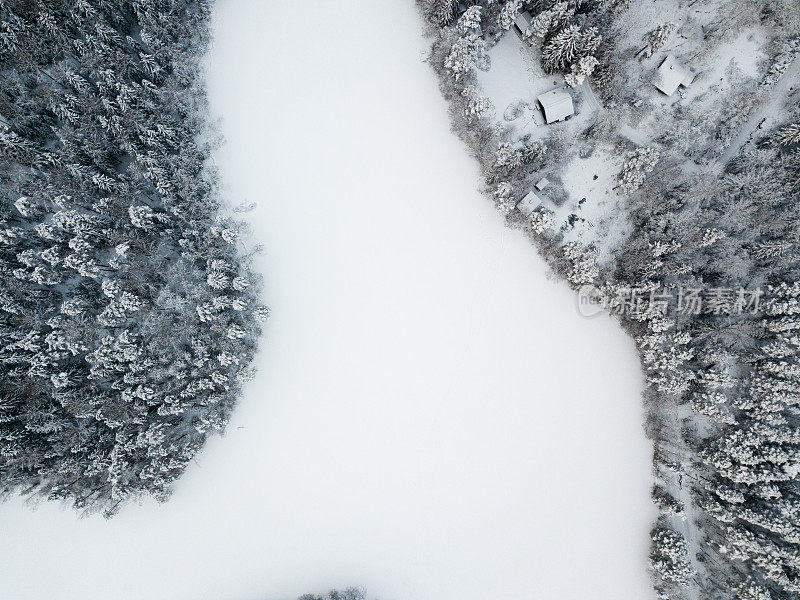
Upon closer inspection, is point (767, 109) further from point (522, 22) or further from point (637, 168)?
point (522, 22)

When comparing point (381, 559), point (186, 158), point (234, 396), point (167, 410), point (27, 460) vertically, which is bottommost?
point (27, 460)

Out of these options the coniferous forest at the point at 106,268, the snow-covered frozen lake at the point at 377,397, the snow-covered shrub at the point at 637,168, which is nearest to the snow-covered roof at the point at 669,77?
the snow-covered shrub at the point at 637,168

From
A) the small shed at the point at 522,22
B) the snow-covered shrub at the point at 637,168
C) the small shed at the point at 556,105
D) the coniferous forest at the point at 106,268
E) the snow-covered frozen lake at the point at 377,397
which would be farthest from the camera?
the small shed at the point at 522,22

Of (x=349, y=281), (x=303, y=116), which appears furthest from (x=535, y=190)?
(x=303, y=116)

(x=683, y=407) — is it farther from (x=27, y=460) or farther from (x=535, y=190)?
(x=27, y=460)

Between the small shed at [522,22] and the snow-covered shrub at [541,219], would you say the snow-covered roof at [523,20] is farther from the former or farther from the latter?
the snow-covered shrub at [541,219]

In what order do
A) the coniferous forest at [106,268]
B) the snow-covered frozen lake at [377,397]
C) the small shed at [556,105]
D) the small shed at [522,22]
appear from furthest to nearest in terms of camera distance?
the small shed at [522,22], the small shed at [556,105], the snow-covered frozen lake at [377,397], the coniferous forest at [106,268]

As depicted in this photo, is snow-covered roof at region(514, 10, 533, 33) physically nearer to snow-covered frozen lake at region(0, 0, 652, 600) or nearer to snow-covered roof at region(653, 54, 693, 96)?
snow-covered frozen lake at region(0, 0, 652, 600)
